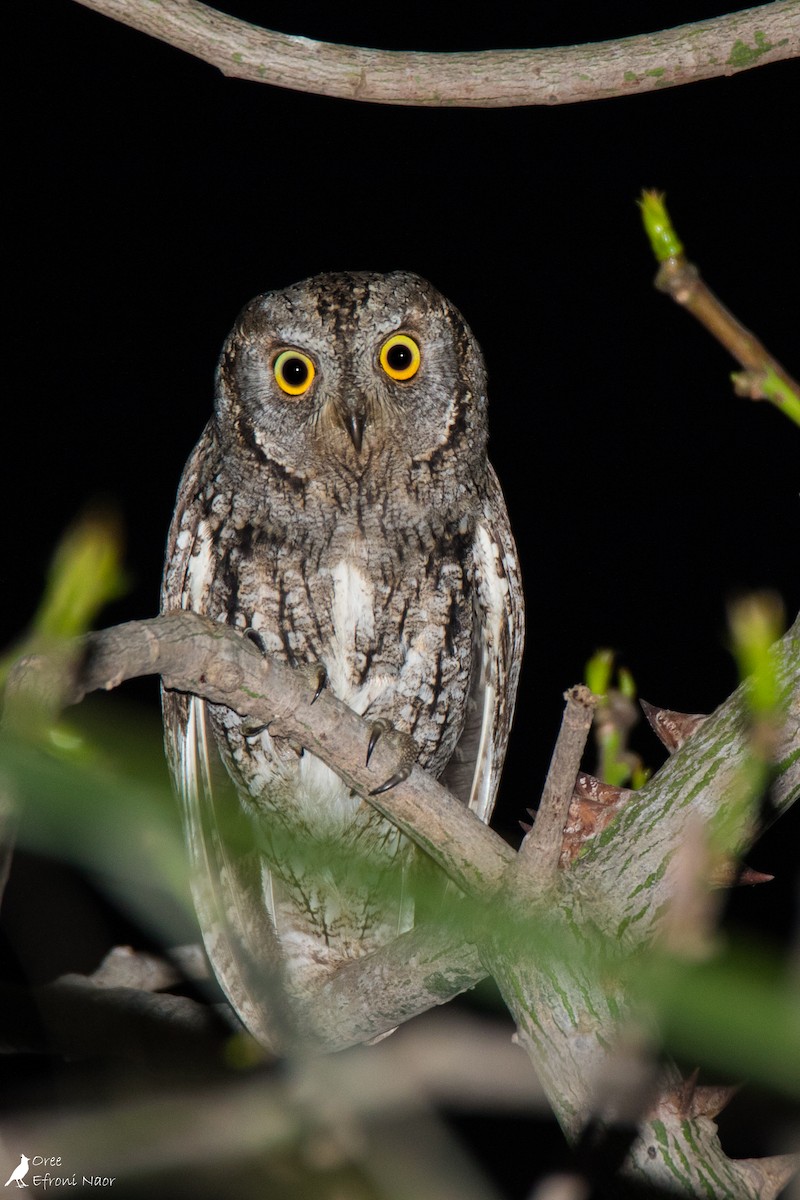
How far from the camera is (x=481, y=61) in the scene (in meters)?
1.30

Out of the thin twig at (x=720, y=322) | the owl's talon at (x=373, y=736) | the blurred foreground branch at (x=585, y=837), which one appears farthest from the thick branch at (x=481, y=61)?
the thin twig at (x=720, y=322)

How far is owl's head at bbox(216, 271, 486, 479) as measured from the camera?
6.95ft

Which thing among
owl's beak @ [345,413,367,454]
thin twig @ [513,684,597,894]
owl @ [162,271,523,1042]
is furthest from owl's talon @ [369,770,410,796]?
owl's beak @ [345,413,367,454]

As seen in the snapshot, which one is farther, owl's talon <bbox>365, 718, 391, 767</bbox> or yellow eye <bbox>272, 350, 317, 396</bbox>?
yellow eye <bbox>272, 350, 317, 396</bbox>

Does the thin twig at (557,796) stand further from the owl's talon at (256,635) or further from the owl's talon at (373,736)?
the owl's talon at (256,635)

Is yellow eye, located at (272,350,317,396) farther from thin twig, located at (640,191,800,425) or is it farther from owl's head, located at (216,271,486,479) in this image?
thin twig, located at (640,191,800,425)

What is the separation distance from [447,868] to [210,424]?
1471 millimetres

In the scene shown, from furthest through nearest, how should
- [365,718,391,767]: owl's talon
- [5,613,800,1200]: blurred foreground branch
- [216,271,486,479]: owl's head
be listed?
[216,271,486,479]: owl's head
[365,718,391,767]: owl's talon
[5,613,800,1200]: blurred foreground branch

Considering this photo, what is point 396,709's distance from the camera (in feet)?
7.34

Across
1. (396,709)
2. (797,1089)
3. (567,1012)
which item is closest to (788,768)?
(567,1012)

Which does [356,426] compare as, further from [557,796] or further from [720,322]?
[720,322]

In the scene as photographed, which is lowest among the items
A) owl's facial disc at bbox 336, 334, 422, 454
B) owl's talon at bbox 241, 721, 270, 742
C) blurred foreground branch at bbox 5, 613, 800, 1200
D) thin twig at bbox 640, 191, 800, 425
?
blurred foreground branch at bbox 5, 613, 800, 1200

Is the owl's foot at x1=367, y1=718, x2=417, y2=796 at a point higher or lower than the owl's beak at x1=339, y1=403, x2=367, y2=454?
lower

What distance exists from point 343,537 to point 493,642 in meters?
0.38
